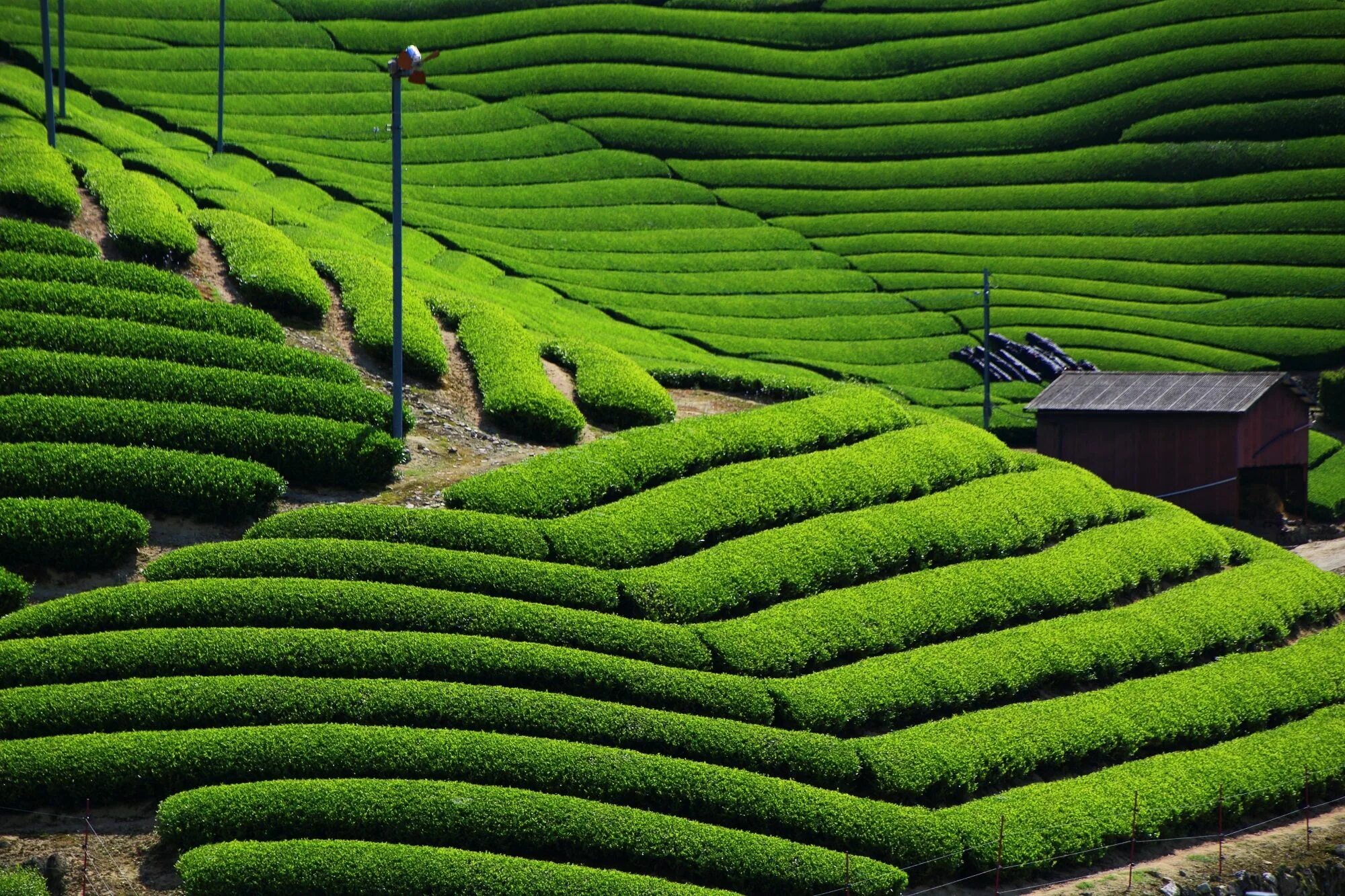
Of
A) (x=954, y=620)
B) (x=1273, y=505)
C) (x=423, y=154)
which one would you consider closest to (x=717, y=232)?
(x=423, y=154)

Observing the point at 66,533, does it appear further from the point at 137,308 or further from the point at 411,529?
the point at 137,308

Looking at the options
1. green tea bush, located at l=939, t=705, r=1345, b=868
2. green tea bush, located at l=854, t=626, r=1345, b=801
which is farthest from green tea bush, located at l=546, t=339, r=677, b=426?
green tea bush, located at l=939, t=705, r=1345, b=868

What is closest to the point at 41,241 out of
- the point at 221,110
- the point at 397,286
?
the point at 397,286

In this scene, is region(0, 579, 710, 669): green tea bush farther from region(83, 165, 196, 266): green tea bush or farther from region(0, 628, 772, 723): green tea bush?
region(83, 165, 196, 266): green tea bush

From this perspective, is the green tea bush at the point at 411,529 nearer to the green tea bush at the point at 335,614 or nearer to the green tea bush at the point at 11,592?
the green tea bush at the point at 335,614

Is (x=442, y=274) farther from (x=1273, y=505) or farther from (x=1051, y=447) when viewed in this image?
(x=1273, y=505)

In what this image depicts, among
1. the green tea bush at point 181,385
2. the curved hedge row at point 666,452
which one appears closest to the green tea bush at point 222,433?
the green tea bush at point 181,385

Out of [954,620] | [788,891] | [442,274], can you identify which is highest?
[442,274]
